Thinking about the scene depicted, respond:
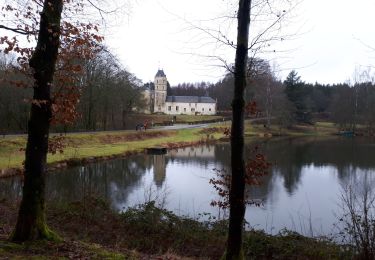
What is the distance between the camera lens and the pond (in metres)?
14.9

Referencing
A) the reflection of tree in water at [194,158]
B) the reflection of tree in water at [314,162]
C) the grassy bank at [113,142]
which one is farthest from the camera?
the reflection of tree in water at [194,158]

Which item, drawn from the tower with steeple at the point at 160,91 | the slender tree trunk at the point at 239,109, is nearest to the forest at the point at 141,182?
the slender tree trunk at the point at 239,109

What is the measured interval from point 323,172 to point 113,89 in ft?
79.0

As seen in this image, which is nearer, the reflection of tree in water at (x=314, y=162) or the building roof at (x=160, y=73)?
the reflection of tree in water at (x=314, y=162)

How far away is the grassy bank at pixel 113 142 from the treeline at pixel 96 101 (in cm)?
252

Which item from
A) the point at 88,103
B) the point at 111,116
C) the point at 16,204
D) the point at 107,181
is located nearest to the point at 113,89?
the point at 88,103

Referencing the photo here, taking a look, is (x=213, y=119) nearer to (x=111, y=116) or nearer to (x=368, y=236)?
(x=111, y=116)

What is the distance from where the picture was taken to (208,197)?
709 inches

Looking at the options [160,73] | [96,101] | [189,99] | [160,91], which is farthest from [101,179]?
[189,99]

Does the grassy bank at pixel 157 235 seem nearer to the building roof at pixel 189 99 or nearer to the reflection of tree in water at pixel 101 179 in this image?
the reflection of tree in water at pixel 101 179

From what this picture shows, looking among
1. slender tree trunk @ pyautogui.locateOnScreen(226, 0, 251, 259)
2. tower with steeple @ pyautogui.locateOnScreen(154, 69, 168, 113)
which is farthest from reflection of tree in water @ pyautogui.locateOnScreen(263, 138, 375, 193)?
tower with steeple @ pyautogui.locateOnScreen(154, 69, 168, 113)

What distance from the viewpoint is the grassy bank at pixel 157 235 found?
28.9ft

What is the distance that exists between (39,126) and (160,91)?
92972mm

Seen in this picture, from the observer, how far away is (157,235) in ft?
33.0
